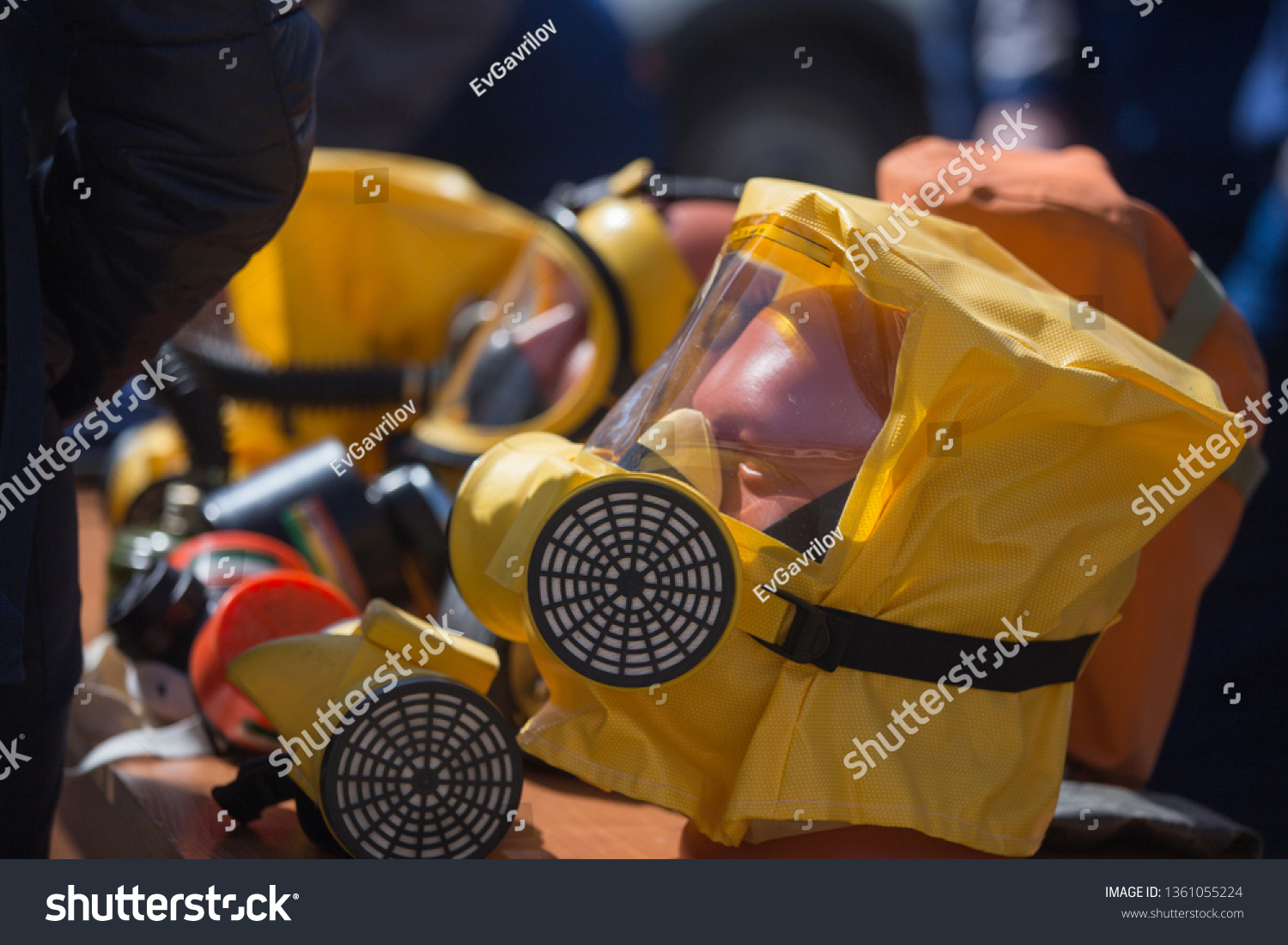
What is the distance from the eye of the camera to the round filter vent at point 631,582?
3.15ft

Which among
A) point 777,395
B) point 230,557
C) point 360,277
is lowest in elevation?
point 230,557

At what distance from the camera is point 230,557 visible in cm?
166

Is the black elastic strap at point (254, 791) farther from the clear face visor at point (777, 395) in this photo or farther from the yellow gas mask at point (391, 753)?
the clear face visor at point (777, 395)

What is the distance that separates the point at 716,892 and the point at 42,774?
2.22 feet

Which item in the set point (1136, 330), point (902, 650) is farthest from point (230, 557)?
point (1136, 330)

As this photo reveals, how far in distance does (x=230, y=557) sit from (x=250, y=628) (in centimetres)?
33

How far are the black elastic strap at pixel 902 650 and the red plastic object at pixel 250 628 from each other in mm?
622

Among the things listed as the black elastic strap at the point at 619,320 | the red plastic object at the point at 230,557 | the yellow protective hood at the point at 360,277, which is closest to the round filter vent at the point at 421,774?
the red plastic object at the point at 230,557

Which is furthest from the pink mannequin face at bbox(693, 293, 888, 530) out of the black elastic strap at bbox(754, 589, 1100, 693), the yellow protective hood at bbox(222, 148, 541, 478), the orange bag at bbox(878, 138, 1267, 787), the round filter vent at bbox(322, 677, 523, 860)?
the yellow protective hood at bbox(222, 148, 541, 478)

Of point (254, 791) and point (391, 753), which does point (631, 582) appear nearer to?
point (391, 753)

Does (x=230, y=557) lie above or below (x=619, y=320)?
below

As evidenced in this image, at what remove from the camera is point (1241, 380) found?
1.45m

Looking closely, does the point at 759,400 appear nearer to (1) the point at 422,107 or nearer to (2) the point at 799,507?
(2) the point at 799,507

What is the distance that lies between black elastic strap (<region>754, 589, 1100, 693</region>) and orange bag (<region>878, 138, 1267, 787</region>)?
393mm
